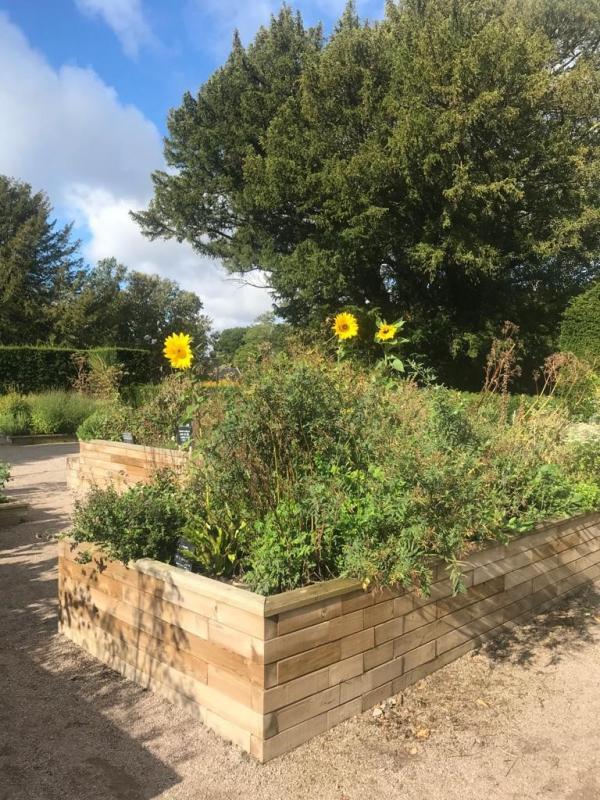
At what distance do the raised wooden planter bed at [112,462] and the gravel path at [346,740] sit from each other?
2582mm

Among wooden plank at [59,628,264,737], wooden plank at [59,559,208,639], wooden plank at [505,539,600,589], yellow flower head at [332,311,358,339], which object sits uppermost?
yellow flower head at [332,311,358,339]

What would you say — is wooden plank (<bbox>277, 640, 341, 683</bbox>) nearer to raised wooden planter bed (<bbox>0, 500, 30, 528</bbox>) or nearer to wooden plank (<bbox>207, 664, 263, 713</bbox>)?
wooden plank (<bbox>207, 664, 263, 713</bbox>)

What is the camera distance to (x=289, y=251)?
64.4ft

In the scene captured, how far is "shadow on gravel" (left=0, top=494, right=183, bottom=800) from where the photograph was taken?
6.73ft

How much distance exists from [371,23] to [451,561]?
2046 centimetres

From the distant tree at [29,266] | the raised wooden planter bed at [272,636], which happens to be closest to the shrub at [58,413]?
the raised wooden planter bed at [272,636]

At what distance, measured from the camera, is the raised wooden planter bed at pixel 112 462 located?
5785 millimetres

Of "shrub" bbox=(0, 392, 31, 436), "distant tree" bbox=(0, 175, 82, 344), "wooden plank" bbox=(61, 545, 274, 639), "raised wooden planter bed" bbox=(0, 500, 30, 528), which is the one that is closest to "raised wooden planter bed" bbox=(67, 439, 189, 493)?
"raised wooden planter bed" bbox=(0, 500, 30, 528)

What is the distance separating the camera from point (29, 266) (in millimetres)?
29812

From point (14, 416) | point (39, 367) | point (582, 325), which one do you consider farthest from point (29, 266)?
point (582, 325)

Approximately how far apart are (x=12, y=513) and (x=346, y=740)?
4.48m

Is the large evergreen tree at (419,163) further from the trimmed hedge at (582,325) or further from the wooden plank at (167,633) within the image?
the wooden plank at (167,633)

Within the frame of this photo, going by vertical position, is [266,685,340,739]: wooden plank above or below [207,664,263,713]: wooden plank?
below

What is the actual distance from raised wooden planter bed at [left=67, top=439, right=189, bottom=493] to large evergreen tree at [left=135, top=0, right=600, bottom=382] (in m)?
10.6
